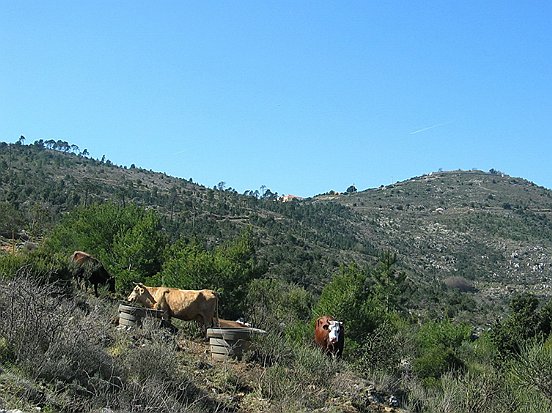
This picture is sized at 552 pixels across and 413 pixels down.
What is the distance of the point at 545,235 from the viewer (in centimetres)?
11100

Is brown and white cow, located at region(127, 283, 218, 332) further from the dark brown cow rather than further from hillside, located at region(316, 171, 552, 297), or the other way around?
hillside, located at region(316, 171, 552, 297)

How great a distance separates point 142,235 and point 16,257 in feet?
43.1

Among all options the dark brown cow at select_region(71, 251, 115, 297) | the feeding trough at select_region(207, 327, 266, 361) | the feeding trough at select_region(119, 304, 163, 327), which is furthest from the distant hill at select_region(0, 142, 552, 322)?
the feeding trough at select_region(207, 327, 266, 361)

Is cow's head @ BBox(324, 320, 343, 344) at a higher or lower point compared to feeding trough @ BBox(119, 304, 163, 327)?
higher

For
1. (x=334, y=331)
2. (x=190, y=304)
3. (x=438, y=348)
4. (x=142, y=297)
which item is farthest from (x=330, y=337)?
(x=438, y=348)

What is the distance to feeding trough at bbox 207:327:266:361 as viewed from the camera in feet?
43.4

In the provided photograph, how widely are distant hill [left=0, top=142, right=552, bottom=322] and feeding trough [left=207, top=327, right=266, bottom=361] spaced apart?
38.4 metres

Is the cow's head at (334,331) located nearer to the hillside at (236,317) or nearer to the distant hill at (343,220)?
the hillside at (236,317)

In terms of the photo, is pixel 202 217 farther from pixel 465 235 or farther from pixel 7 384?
pixel 7 384

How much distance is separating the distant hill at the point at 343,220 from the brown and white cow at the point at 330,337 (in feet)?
113

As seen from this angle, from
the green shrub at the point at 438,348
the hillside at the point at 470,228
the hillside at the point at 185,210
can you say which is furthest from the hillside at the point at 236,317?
the hillside at the point at 470,228

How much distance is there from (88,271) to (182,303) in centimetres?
539

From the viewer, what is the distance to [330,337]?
17.8 m

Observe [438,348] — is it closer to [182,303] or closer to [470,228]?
[182,303]
